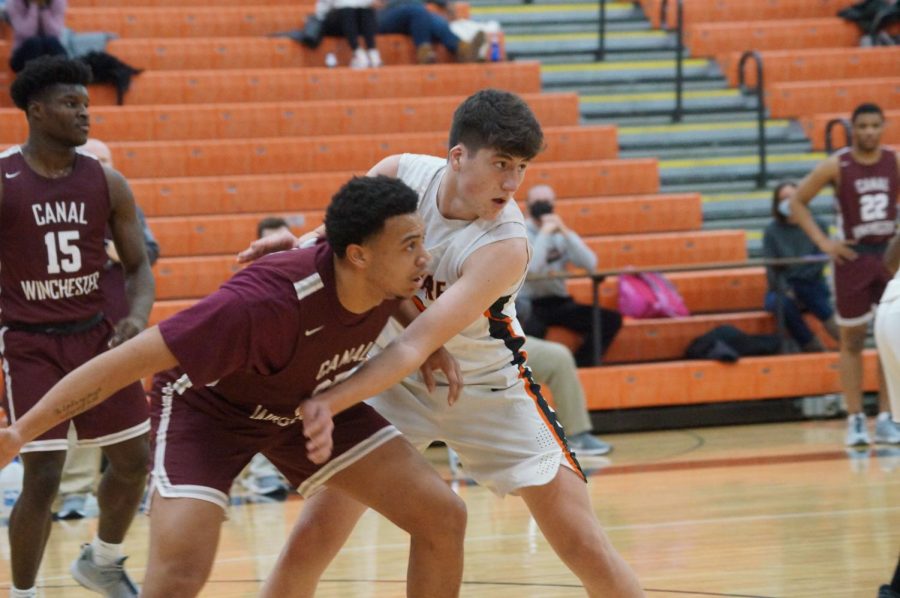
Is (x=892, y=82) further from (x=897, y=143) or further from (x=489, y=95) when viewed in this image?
(x=489, y=95)

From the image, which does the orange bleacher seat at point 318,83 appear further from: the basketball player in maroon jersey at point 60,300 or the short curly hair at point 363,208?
the short curly hair at point 363,208

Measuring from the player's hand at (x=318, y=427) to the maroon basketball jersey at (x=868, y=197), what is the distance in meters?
5.86

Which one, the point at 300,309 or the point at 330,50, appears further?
the point at 330,50

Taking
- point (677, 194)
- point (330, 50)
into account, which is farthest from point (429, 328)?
point (330, 50)

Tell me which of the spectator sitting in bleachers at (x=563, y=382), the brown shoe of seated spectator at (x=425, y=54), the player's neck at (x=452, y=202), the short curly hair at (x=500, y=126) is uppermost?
the brown shoe of seated spectator at (x=425, y=54)

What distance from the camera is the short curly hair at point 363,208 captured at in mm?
3352

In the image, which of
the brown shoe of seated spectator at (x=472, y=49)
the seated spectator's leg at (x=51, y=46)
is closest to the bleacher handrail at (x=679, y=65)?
the brown shoe of seated spectator at (x=472, y=49)

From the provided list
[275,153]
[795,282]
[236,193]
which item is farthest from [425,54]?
[795,282]

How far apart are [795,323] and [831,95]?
11.5 feet

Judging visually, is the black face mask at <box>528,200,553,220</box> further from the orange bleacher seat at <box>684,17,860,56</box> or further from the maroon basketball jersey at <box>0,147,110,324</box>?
the orange bleacher seat at <box>684,17,860,56</box>

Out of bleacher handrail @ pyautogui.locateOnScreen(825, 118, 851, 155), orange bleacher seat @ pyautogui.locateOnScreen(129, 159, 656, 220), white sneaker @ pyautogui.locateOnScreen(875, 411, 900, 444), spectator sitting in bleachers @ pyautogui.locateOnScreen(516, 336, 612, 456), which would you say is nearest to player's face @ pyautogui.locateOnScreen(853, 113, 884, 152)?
white sneaker @ pyautogui.locateOnScreen(875, 411, 900, 444)

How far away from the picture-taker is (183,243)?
970 cm

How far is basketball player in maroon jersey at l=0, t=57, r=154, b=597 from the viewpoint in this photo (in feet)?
15.5

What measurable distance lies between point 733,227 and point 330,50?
3736mm
